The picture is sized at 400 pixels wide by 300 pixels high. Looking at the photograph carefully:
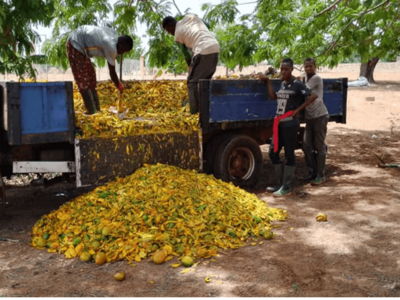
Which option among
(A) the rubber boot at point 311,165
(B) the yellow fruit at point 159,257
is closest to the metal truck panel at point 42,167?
(B) the yellow fruit at point 159,257

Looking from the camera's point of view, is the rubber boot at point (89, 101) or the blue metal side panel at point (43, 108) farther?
the rubber boot at point (89, 101)

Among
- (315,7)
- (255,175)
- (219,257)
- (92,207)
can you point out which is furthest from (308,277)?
(315,7)

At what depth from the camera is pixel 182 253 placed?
4.21 metres

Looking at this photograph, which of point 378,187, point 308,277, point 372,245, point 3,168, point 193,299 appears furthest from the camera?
point 378,187

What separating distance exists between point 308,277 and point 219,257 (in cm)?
86

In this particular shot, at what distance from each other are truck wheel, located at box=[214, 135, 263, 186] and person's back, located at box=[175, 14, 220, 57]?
4.46ft

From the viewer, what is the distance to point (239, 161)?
22.5 feet

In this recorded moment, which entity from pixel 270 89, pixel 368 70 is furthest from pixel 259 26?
pixel 368 70

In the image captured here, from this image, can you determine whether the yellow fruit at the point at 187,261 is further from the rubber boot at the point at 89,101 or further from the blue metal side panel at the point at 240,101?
the rubber boot at the point at 89,101

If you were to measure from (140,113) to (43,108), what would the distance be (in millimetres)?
1907

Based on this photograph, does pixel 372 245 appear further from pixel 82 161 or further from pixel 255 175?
pixel 82 161

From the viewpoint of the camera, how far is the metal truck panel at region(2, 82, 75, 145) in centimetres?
455

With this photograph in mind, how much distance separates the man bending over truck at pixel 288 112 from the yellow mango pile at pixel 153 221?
113 cm

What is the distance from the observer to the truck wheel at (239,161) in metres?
6.52
